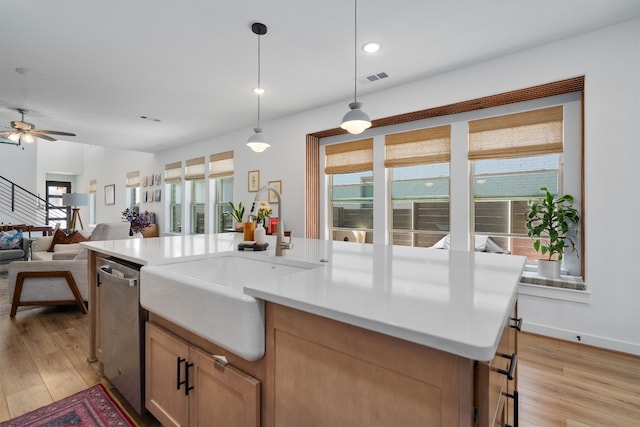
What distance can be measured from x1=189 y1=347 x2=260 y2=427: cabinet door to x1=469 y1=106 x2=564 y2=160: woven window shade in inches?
129

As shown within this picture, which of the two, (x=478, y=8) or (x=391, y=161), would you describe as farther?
(x=391, y=161)

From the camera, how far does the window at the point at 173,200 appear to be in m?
7.02

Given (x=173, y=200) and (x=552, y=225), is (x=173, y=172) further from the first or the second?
(x=552, y=225)

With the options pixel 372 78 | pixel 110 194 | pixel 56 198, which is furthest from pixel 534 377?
pixel 56 198

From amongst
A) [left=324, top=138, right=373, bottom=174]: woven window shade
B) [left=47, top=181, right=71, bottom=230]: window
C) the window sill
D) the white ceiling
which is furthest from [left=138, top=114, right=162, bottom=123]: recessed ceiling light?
[left=47, top=181, right=71, bottom=230]: window

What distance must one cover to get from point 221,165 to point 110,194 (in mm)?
5578

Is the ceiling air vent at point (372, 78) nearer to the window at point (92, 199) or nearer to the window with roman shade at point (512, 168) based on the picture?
the window with roman shade at point (512, 168)

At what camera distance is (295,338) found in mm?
859

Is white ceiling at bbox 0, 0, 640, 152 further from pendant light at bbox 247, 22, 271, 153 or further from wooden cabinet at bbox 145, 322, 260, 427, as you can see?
wooden cabinet at bbox 145, 322, 260, 427

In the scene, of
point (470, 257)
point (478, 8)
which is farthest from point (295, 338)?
point (478, 8)

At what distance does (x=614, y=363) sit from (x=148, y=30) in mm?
4447

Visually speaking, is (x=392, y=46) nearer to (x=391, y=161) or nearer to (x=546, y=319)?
(x=391, y=161)

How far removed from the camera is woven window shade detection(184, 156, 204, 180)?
6305mm

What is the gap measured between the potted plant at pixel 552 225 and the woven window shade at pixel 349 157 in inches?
79.1
